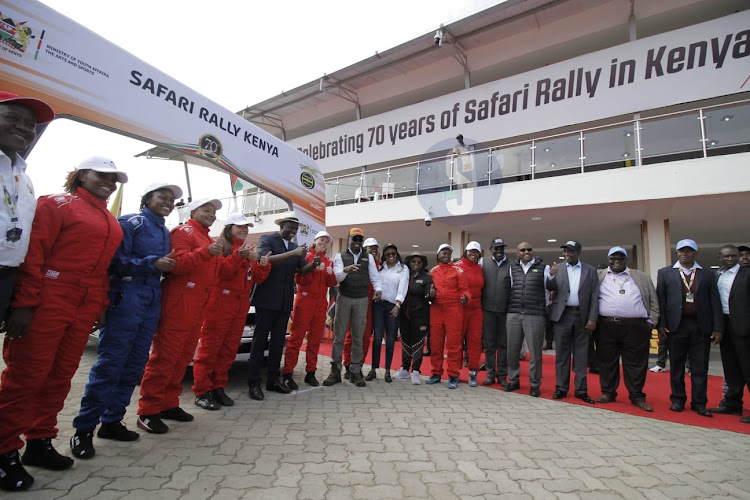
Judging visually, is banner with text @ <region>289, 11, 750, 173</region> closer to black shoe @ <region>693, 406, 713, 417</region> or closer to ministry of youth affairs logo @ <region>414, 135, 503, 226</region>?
ministry of youth affairs logo @ <region>414, 135, 503, 226</region>

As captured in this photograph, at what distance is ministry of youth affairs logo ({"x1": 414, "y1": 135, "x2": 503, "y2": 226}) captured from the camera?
854cm

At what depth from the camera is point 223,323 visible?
3502 millimetres

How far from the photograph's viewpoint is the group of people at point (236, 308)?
196cm

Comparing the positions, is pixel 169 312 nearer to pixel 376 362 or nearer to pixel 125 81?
pixel 125 81

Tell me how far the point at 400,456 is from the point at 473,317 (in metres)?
2.80

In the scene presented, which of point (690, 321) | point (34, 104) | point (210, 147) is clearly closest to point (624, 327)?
point (690, 321)

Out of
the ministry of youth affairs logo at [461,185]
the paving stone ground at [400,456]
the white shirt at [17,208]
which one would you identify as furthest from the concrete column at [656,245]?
the white shirt at [17,208]

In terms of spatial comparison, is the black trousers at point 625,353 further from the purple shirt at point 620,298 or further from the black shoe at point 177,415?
the black shoe at point 177,415

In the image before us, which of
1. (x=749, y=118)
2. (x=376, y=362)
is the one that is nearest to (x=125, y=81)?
(x=376, y=362)

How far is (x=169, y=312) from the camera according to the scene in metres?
2.80

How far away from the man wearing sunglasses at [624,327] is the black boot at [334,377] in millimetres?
3053

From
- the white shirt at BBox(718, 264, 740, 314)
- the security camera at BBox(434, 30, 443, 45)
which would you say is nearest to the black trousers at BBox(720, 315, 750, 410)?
the white shirt at BBox(718, 264, 740, 314)

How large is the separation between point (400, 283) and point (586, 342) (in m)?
2.34

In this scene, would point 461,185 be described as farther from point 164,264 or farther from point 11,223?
point 11,223
